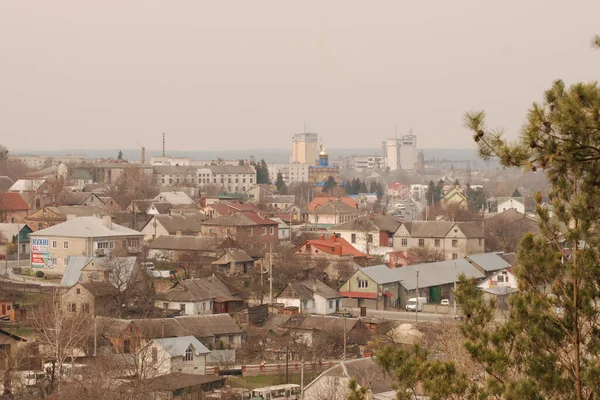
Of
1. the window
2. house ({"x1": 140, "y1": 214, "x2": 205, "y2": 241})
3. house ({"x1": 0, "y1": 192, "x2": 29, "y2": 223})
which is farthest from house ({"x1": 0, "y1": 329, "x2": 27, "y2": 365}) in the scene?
house ({"x1": 0, "y1": 192, "x2": 29, "y2": 223})

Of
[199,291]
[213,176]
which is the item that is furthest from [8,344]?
[213,176]

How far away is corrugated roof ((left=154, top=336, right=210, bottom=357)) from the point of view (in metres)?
21.6

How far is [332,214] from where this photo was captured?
52406mm

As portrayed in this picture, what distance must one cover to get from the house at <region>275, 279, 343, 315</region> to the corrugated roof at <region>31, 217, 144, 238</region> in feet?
27.2

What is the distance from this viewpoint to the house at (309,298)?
2931cm

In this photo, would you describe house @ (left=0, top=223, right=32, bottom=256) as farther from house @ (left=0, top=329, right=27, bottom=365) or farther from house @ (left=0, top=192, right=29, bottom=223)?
house @ (left=0, top=329, right=27, bottom=365)

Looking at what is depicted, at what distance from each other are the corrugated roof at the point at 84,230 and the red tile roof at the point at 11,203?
391 inches

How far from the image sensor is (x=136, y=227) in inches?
1766

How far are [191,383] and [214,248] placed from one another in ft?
54.2

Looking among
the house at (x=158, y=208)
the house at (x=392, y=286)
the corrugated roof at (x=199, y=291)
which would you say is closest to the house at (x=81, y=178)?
the house at (x=158, y=208)

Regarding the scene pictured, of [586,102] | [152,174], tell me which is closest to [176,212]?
[152,174]

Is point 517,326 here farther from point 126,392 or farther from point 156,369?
point 156,369

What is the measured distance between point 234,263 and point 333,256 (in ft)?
11.8

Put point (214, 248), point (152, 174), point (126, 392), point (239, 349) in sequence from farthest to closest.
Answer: point (152, 174), point (214, 248), point (239, 349), point (126, 392)
